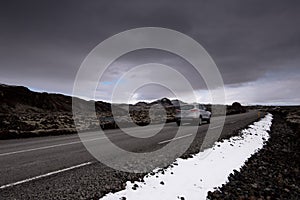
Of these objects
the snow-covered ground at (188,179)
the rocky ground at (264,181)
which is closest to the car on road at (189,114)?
the rocky ground at (264,181)

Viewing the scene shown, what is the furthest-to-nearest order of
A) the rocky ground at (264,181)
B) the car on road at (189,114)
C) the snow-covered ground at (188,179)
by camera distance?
the car on road at (189,114), the rocky ground at (264,181), the snow-covered ground at (188,179)

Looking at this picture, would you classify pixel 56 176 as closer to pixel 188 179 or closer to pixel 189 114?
pixel 188 179

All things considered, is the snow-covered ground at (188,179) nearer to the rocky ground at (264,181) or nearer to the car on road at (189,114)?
the rocky ground at (264,181)

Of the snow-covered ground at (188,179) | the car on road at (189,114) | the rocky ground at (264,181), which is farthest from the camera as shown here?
the car on road at (189,114)

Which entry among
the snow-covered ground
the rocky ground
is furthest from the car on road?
the snow-covered ground

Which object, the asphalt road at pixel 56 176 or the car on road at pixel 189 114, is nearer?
the asphalt road at pixel 56 176

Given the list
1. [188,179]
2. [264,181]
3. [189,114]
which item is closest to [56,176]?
[188,179]

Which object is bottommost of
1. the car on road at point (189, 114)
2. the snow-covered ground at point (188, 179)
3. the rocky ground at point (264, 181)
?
the rocky ground at point (264, 181)

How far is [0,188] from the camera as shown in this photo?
4320 millimetres

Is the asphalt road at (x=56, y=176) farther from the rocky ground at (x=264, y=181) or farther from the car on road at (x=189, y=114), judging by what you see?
the car on road at (x=189, y=114)

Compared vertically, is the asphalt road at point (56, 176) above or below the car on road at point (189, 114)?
below

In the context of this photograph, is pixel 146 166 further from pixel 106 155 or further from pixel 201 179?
pixel 106 155

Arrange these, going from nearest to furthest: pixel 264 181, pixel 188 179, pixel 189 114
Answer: pixel 188 179 → pixel 264 181 → pixel 189 114

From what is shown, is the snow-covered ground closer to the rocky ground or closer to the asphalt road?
the rocky ground
